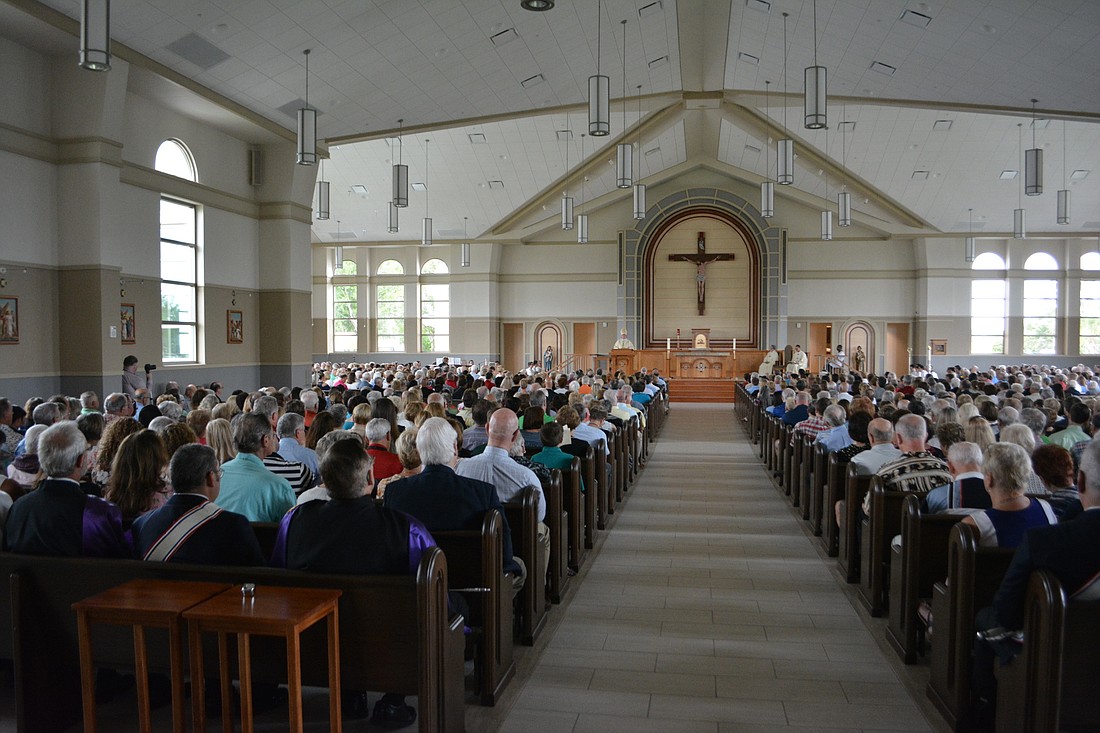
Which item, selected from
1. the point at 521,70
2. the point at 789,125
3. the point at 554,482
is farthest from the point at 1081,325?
the point at 554,482

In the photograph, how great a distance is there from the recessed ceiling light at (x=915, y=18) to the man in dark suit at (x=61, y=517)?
36.4 ft

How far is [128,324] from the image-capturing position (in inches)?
438

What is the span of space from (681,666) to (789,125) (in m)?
17.1

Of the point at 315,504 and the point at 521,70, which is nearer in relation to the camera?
the point at 315,504

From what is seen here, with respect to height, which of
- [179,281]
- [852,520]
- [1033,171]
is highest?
[1033,171]

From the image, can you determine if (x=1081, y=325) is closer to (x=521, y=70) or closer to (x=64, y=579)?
(x=521, y=70)

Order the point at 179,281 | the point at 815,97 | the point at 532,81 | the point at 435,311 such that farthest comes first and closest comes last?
the point at 435,311, the point at 532,81, the point at 179,281, the point at 815,97

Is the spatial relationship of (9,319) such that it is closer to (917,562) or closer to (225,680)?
(225,680)

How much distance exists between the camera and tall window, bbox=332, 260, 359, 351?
83.8 ft

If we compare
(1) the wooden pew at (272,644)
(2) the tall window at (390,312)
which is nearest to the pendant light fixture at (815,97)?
(1) the wooden pew at (272,644)

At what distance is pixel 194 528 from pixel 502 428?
1722 millimetres

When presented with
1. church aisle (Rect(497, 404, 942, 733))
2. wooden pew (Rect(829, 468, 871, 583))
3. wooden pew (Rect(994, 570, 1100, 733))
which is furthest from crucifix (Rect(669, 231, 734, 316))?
wooden pew (Rect(994, 570, 1100, 733))

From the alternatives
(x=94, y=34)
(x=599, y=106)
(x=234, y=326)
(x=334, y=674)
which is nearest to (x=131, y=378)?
(x=234, y=326)

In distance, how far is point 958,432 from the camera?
4.86m
